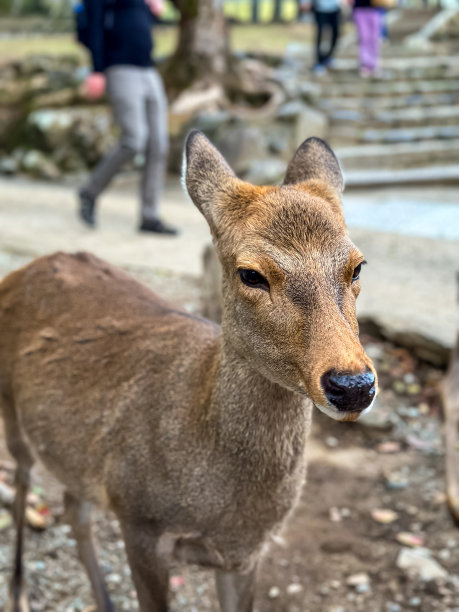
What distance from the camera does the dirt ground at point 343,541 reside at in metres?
3.54

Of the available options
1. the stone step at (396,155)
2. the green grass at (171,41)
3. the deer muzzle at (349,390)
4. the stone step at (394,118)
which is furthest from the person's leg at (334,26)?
the deer muzzle at (349,390)

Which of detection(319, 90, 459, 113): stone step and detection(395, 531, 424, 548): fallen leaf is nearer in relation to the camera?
detection(395, 531, 424, 548): fallen leaf

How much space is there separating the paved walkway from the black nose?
12.0 ft

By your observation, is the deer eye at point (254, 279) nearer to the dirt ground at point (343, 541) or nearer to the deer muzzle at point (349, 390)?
the deer muzzle at point (349, 390)

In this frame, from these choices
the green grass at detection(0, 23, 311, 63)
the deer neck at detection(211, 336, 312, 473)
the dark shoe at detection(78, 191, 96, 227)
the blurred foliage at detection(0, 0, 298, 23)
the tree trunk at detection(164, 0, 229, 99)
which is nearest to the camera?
the deer neck at detection(211, 336, 312, 473)

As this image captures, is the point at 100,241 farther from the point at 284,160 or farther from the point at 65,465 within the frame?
the point at 65,465

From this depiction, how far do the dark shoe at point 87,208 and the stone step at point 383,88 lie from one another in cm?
690

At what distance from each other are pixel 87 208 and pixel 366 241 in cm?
311

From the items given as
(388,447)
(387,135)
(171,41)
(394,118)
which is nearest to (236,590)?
(388,447)

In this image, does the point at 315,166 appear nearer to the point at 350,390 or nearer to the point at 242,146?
the point at 350,390

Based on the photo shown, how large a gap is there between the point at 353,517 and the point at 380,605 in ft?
2.24

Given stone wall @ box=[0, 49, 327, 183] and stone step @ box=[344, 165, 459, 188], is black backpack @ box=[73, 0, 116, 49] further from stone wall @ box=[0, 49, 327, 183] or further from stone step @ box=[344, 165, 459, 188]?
stone step @ box=[344, 165, 459, 188]

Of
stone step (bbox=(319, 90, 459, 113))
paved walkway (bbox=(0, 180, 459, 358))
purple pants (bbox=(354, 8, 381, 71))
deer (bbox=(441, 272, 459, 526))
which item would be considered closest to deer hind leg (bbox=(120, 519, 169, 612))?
deer (bbox=(441, 272, 459, 526))

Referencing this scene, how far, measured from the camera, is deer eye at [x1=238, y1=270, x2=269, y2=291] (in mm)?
2131
